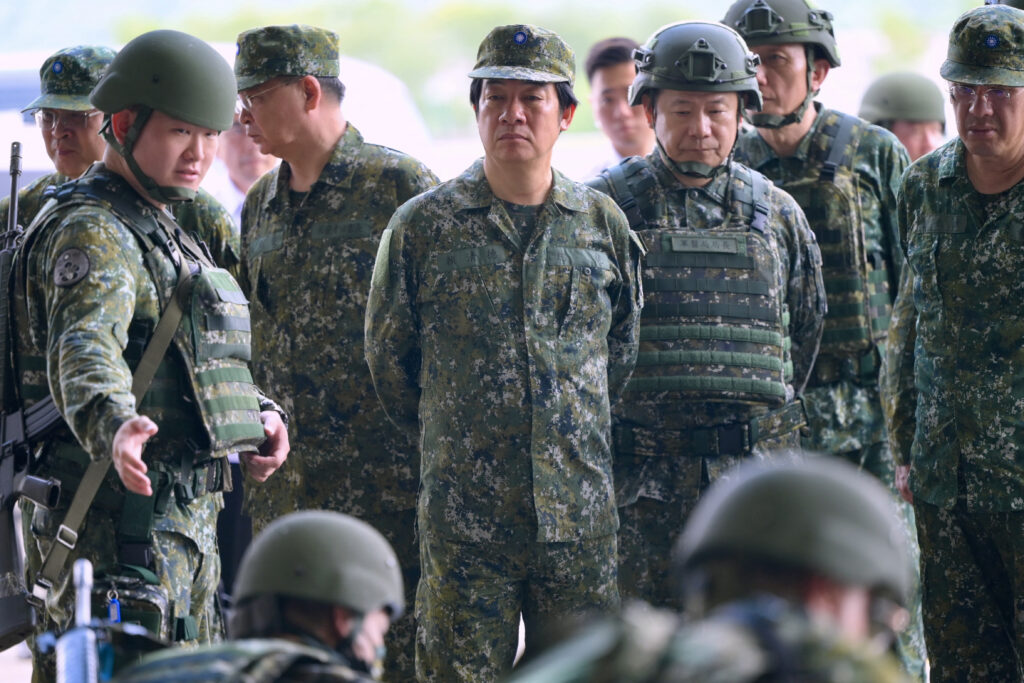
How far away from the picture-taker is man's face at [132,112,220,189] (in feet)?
14.6

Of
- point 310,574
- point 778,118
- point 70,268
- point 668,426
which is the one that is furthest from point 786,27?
point 310,574

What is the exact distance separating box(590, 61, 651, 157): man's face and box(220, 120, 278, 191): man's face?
1.94 metres

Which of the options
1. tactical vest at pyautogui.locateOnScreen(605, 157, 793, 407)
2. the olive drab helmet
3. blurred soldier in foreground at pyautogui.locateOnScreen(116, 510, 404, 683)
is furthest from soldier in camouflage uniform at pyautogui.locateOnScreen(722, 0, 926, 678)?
the olive drab helmet

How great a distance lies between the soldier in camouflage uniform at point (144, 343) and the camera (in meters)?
4.13

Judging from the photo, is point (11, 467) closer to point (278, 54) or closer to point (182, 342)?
point (182, 342)

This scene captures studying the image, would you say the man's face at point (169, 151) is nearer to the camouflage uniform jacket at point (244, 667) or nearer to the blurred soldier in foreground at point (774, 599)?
the camouflage uniform jacket at point (244, 667)

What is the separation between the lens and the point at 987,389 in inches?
195

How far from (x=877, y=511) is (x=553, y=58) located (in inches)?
113

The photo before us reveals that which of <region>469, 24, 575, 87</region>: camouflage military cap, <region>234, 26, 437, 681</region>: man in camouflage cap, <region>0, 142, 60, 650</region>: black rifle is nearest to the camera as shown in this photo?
<region>0, 142, 60, 650</region>: black rifle

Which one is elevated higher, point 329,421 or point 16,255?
point 16,255

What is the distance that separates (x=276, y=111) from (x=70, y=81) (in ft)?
3.08

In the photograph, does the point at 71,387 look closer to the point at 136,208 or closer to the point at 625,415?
the point at 136,208

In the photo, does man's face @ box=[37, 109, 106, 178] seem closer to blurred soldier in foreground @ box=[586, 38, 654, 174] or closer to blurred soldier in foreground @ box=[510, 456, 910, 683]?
blurred soldier in foreground @ box=[586, 38, 654, 174]

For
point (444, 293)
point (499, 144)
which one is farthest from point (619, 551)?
point (499, 144)
